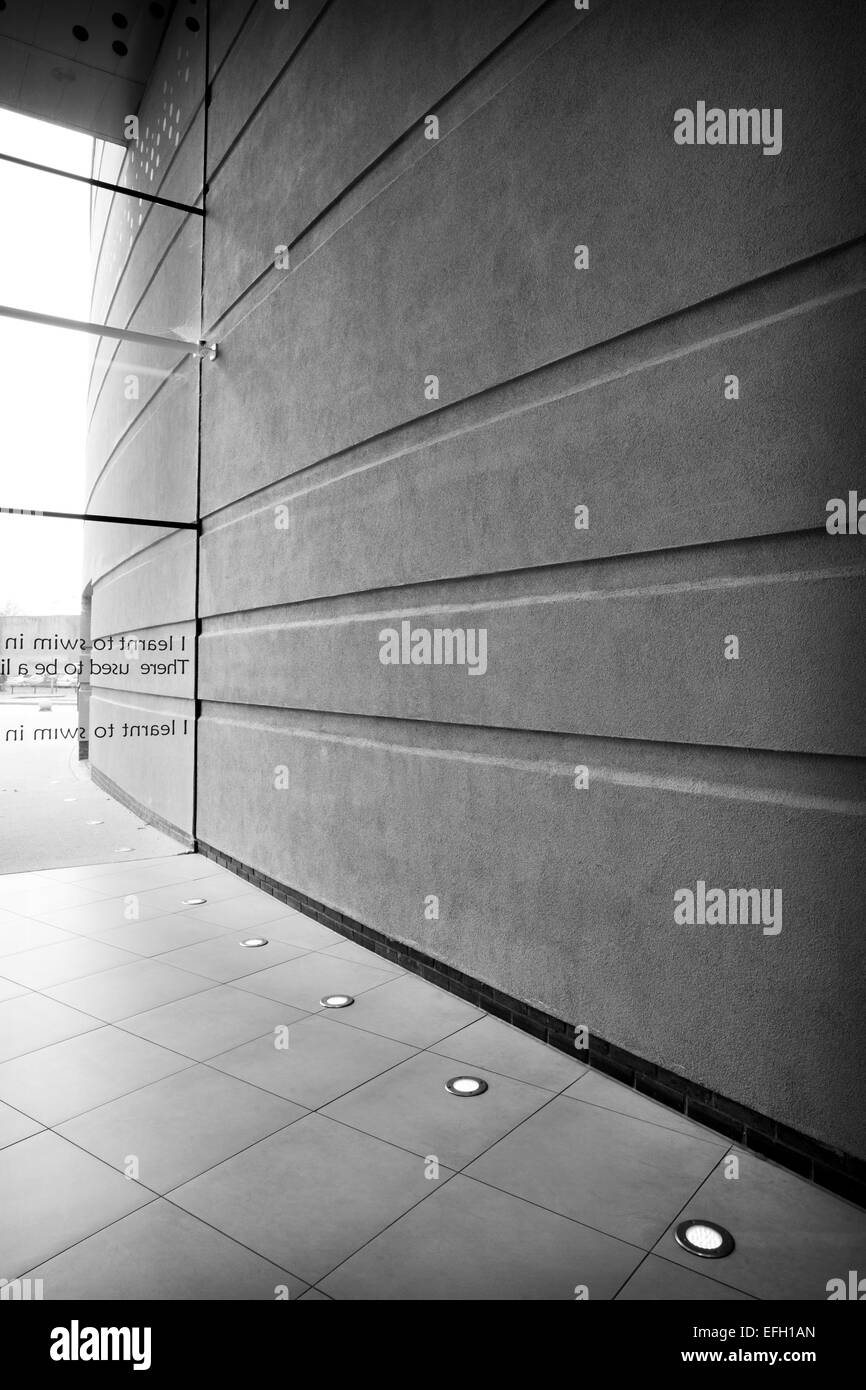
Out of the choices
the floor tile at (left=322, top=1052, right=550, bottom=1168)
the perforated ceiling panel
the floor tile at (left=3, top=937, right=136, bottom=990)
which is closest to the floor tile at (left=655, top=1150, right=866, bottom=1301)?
the floor tile at (left=322, top=1052, right=550, bottom=1168)

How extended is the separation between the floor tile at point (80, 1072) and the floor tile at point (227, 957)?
668 mm

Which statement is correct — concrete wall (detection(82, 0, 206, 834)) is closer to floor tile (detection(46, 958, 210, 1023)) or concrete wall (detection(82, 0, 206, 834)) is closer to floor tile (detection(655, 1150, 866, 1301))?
floor tile (detection(46, 958, 210, 1023))

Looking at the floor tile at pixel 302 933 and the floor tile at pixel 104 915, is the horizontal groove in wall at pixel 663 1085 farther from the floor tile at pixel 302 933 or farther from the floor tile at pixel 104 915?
the floor tile at pixel 104 915

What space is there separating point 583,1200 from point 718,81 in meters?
2.96

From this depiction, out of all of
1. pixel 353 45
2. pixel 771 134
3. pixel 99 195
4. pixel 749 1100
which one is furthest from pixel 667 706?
pixel 99 195

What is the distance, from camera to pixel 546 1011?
3.01 meters

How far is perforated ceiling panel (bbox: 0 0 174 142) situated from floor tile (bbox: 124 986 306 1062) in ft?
22.1

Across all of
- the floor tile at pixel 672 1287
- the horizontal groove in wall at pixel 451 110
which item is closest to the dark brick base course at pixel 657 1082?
the floor tile at pixel 672 1287

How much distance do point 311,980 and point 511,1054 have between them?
3.46ft

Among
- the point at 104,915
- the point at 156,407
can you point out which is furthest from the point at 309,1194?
the point at 156,407

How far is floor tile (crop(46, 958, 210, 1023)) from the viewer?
3281 mm

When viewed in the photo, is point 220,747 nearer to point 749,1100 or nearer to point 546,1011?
point 546,1011

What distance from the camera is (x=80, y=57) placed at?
655cm

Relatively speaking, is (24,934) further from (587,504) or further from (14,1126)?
(587,504)
